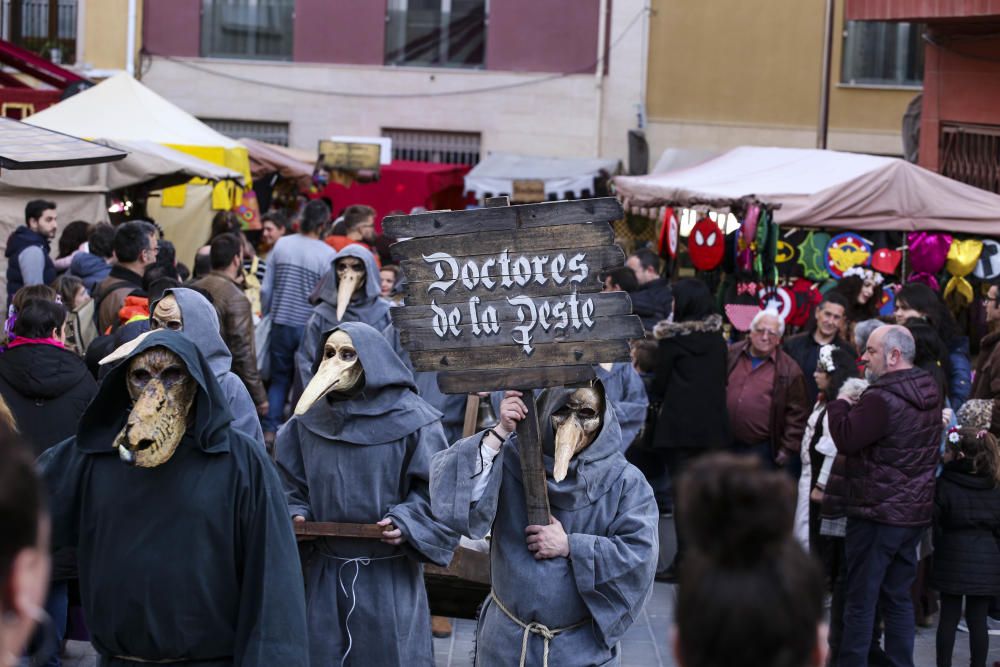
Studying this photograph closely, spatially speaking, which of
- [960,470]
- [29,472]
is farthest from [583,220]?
[960,470]

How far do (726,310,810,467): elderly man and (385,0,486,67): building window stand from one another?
55.3 feet

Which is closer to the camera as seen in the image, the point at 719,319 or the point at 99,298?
the point at 99,298

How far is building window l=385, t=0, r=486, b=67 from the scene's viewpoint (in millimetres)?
25703

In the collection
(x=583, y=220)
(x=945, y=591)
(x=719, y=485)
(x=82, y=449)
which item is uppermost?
(x=583, y=220)

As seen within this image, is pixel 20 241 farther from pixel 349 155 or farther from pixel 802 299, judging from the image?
pixel 349 155

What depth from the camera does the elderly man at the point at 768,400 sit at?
9391 mm

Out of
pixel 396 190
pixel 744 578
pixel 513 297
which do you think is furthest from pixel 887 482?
pixel 396 190

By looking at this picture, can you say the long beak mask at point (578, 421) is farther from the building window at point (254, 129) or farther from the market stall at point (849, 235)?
the building window at point (254, 129)

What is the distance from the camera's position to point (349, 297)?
9.28 m

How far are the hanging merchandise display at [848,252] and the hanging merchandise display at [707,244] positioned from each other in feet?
3.59

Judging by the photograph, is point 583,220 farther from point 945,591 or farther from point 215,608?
point 945,591

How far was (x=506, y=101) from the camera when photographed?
83.0 feet

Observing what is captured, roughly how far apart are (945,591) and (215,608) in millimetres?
4720

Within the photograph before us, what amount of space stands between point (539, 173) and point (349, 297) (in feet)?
40.9
